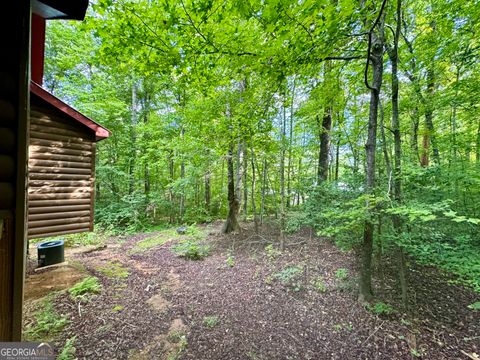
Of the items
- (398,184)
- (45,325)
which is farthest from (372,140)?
(45,325)

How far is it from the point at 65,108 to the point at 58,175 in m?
1.48

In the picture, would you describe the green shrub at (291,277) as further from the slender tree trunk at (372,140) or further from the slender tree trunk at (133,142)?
the slender tree trunk at (133,142)

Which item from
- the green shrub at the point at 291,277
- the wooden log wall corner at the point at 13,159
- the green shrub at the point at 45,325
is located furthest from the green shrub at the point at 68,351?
the green shrub at the point at 291,277

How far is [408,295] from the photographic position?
3771mm

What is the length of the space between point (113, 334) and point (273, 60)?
477 centimetres

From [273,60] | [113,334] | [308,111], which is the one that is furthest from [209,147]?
[113,334]

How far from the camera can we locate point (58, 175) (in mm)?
4707

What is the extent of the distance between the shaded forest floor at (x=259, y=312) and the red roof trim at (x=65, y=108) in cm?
331

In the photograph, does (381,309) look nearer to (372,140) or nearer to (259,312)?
(259,312)

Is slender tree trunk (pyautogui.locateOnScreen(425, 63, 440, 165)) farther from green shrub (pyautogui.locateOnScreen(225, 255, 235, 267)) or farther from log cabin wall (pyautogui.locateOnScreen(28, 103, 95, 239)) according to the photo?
log cabin wall (pyautogui.locateOnScreen(28, 103, 95, 239))

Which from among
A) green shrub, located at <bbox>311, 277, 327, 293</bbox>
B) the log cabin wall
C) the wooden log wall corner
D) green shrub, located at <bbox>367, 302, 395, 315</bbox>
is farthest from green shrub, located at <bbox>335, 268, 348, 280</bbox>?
the log cabin wall

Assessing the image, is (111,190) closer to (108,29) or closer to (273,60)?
(108,29)

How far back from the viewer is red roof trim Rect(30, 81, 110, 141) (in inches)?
161

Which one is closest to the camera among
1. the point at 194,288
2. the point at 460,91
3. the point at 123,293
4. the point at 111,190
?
the point at 123,293
